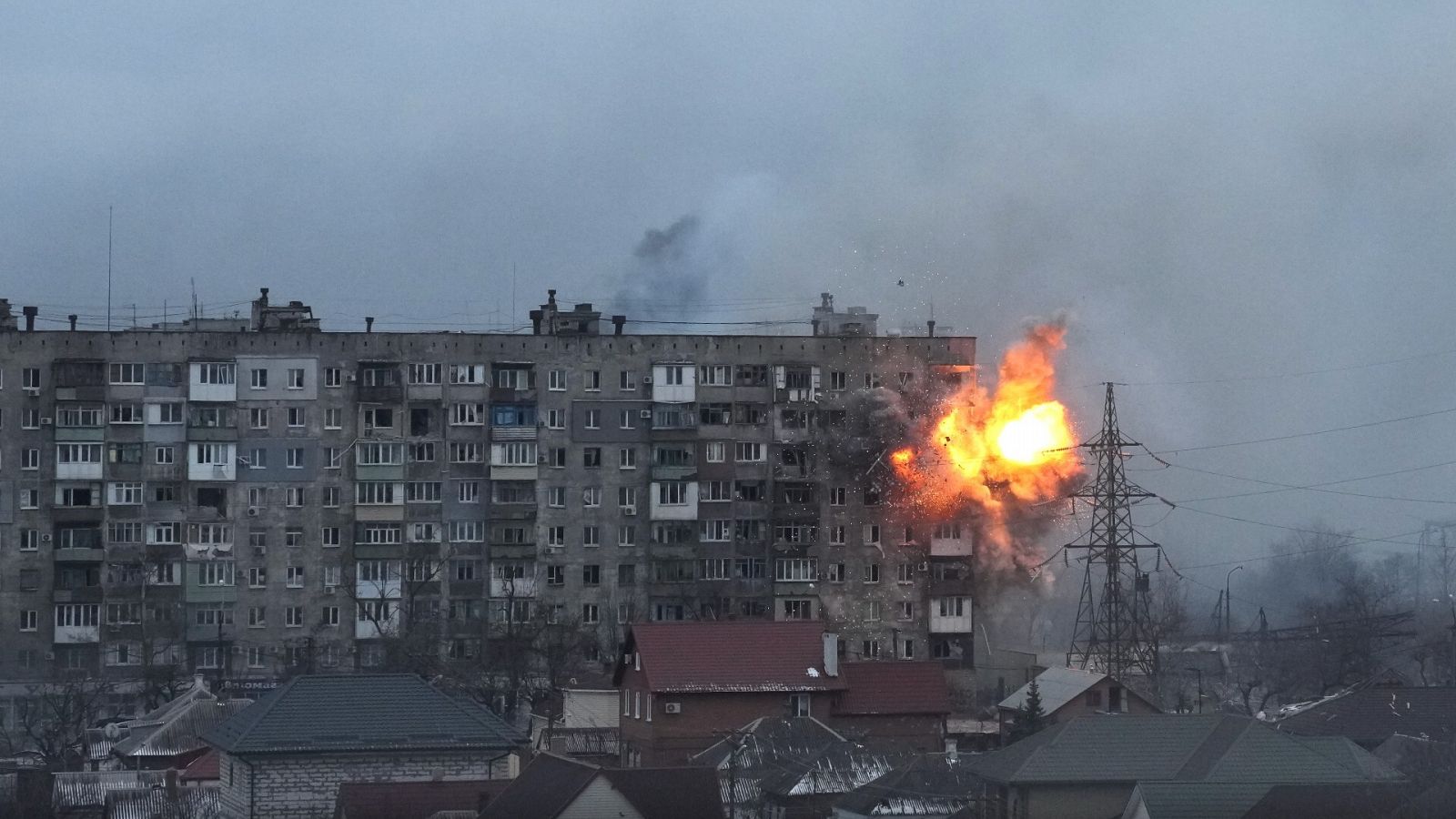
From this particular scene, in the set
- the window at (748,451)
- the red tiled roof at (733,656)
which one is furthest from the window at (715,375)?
the red tiled roof at (733,656)

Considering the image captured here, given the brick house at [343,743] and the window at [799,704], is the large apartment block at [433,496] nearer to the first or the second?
the window at [799,704]

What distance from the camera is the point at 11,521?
95250 millimetres

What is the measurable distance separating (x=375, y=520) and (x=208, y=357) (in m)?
10.7

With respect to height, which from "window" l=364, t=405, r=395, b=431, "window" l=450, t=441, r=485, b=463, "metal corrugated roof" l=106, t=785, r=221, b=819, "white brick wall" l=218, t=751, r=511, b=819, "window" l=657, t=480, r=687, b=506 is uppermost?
"window" l=364, t=405, r=395, b=431

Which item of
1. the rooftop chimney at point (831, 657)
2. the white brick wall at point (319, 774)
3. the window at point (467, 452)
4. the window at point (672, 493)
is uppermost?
the window at point (467, 452)

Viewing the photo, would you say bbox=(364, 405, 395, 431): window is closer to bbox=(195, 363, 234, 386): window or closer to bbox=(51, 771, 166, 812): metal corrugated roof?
bbox=(195, 363, 234, 386): window

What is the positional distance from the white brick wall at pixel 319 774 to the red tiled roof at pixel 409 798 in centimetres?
73

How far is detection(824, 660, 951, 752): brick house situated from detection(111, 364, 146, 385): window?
40.0 m

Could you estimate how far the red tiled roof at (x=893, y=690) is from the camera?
7069 cm

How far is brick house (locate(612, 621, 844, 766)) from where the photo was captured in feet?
226

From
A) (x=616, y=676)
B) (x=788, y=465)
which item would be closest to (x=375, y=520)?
(x=788, y=465)

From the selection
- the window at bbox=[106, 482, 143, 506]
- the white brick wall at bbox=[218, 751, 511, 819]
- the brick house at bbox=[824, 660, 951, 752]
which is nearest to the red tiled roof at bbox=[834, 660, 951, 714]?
the brick house at bbox=[824, 660, 951, 752]

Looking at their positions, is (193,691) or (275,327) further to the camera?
(275,327)

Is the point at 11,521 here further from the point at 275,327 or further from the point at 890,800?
the point at 890,800
